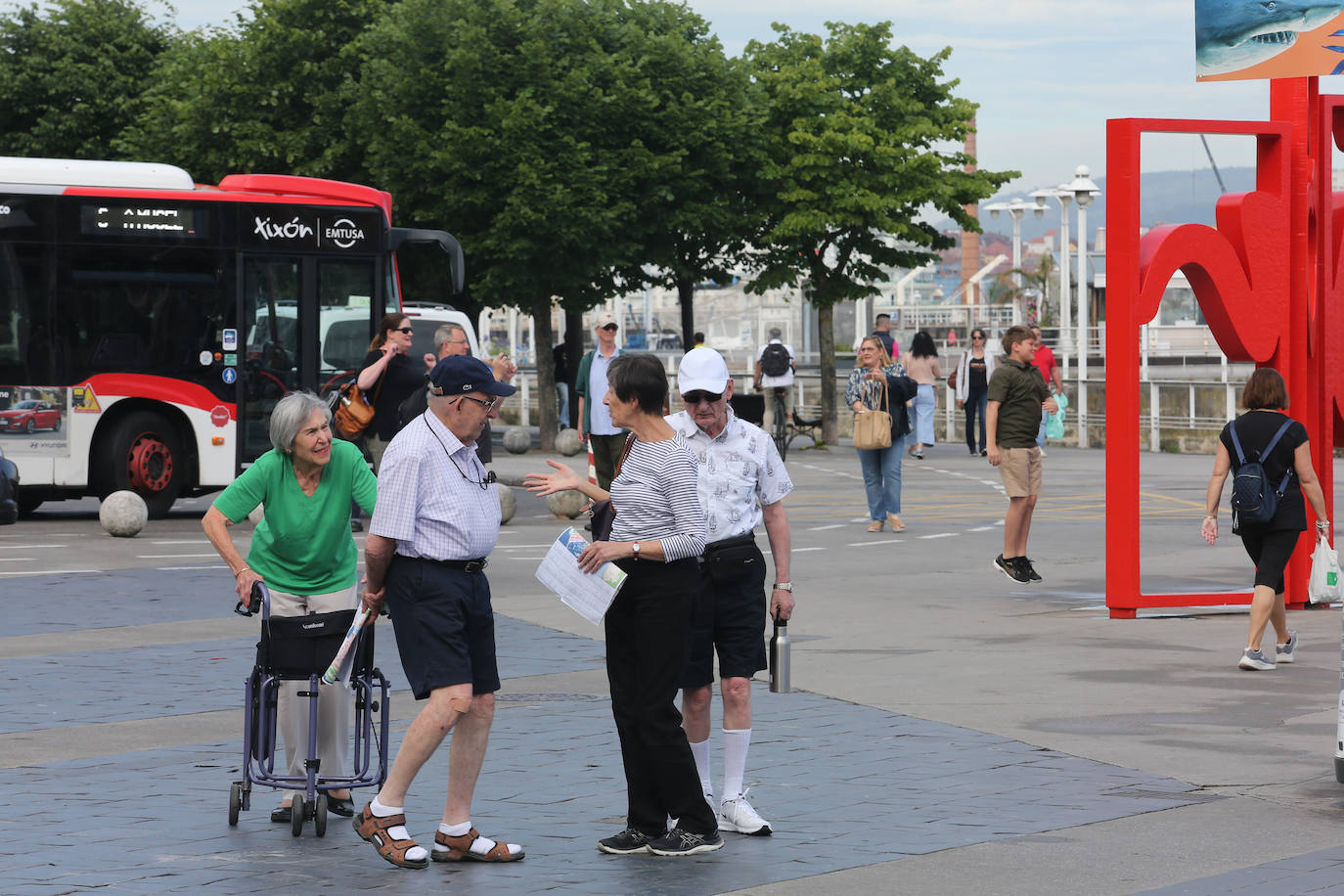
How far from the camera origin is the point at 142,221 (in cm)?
1952

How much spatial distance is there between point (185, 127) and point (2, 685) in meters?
27.3

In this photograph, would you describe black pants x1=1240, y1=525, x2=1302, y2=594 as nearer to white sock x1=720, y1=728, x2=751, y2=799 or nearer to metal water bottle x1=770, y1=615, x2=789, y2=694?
metal water bottle x1=770, y1=615, x2=789, y2=694

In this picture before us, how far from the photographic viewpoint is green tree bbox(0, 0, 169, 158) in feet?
135

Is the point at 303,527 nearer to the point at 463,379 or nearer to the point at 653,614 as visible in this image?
the point at 463,379

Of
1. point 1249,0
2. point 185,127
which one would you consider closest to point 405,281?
point 185,127

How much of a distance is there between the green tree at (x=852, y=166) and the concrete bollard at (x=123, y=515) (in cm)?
1616

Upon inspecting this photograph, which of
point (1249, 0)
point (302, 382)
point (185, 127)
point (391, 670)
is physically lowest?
point (391, 670)

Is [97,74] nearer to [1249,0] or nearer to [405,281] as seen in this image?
[405,281]

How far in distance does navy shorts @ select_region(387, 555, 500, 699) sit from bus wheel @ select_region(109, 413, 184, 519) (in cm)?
1328

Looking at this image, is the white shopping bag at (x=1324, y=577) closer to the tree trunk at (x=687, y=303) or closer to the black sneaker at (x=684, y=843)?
the black sneaker at (x=684, y=843)

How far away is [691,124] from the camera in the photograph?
33062 millimetres

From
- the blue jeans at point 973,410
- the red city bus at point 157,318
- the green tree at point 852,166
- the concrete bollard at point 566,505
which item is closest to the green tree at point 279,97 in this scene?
the green tree at point 852,166

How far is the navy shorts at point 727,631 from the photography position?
21.9ft

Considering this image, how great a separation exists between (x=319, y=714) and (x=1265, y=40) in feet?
28.2
